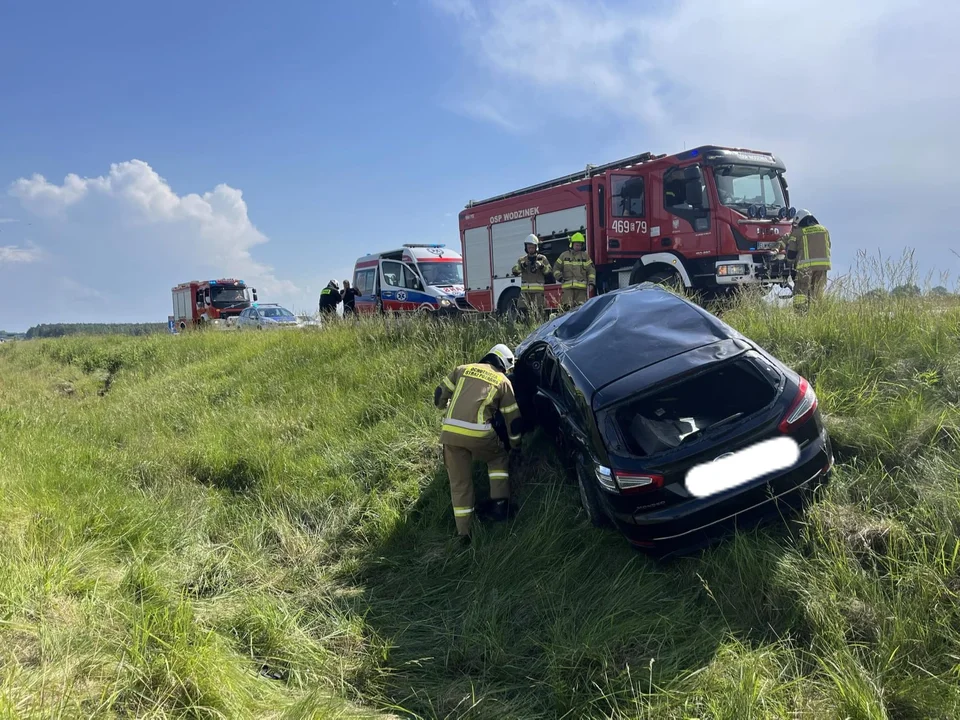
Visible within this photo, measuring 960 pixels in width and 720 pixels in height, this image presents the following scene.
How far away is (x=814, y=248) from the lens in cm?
877

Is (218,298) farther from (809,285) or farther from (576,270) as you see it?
(809,285)

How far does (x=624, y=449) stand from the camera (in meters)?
3.47

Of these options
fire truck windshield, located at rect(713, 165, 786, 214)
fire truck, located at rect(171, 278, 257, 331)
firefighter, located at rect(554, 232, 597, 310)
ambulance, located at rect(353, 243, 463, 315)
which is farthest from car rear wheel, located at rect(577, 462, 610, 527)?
fire truck, located at rect(171, 278, 257, 331)

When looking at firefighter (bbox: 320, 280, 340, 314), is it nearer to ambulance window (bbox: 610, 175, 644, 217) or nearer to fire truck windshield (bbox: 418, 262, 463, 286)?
fire truck windshield (bbox: 418, 262, 463, 286)

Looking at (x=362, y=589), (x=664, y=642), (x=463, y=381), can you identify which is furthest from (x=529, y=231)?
(x=664, y=642)

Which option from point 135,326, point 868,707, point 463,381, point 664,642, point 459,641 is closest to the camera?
point 868,707

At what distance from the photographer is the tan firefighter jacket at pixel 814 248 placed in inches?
342

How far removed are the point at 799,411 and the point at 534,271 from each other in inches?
259

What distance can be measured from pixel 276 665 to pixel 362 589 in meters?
1.05

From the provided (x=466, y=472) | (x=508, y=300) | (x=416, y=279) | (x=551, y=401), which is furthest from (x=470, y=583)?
(x=416, y=279)

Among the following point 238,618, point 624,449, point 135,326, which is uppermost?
point 135,326

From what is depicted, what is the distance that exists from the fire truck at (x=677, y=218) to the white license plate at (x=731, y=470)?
6.23m

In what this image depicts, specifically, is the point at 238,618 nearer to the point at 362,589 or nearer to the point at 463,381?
the point at 362,589

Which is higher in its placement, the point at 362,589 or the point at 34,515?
the point at 34,515
